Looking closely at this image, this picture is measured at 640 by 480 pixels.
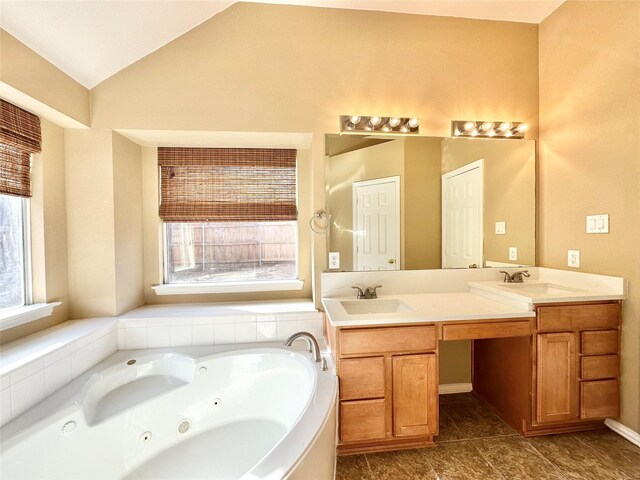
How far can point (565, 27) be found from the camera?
209 cm

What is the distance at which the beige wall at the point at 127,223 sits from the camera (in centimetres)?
207

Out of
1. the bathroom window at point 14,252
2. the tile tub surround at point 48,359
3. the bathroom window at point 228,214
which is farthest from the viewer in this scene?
the bathroom window at point 228,214

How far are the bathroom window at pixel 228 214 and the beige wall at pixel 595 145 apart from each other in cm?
206

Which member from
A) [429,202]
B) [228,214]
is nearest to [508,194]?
[429,202]

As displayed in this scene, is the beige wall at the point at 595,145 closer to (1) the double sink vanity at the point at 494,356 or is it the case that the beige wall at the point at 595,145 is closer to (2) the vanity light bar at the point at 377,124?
(1) the double sink vanity at the point at 494,356

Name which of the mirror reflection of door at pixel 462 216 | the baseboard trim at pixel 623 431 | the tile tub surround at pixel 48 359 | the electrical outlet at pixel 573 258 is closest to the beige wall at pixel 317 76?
the mirror reflection of door at pixel 462 216

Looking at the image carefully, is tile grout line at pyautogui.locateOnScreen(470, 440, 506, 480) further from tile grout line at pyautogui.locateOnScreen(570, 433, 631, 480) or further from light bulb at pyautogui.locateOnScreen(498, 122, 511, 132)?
light bulb at pyautogui.locateOnScreen(498, 122, 511, 132)

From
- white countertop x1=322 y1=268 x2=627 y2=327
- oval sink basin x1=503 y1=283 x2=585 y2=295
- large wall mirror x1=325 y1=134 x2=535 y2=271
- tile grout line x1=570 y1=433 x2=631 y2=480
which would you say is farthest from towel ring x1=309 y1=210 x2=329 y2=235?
tile grout line x1=570 y1=433 x2=631 y2=480

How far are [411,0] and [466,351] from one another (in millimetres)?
2694

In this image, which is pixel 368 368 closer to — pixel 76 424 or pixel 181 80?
pixel 76 424

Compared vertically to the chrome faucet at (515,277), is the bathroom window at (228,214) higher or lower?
higher

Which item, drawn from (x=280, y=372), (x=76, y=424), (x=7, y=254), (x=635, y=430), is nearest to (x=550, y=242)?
(x=635, y=430)

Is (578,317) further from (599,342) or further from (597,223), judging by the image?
(597,223)

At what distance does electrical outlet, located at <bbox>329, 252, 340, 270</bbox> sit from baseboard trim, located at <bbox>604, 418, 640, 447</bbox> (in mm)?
→ 2010
